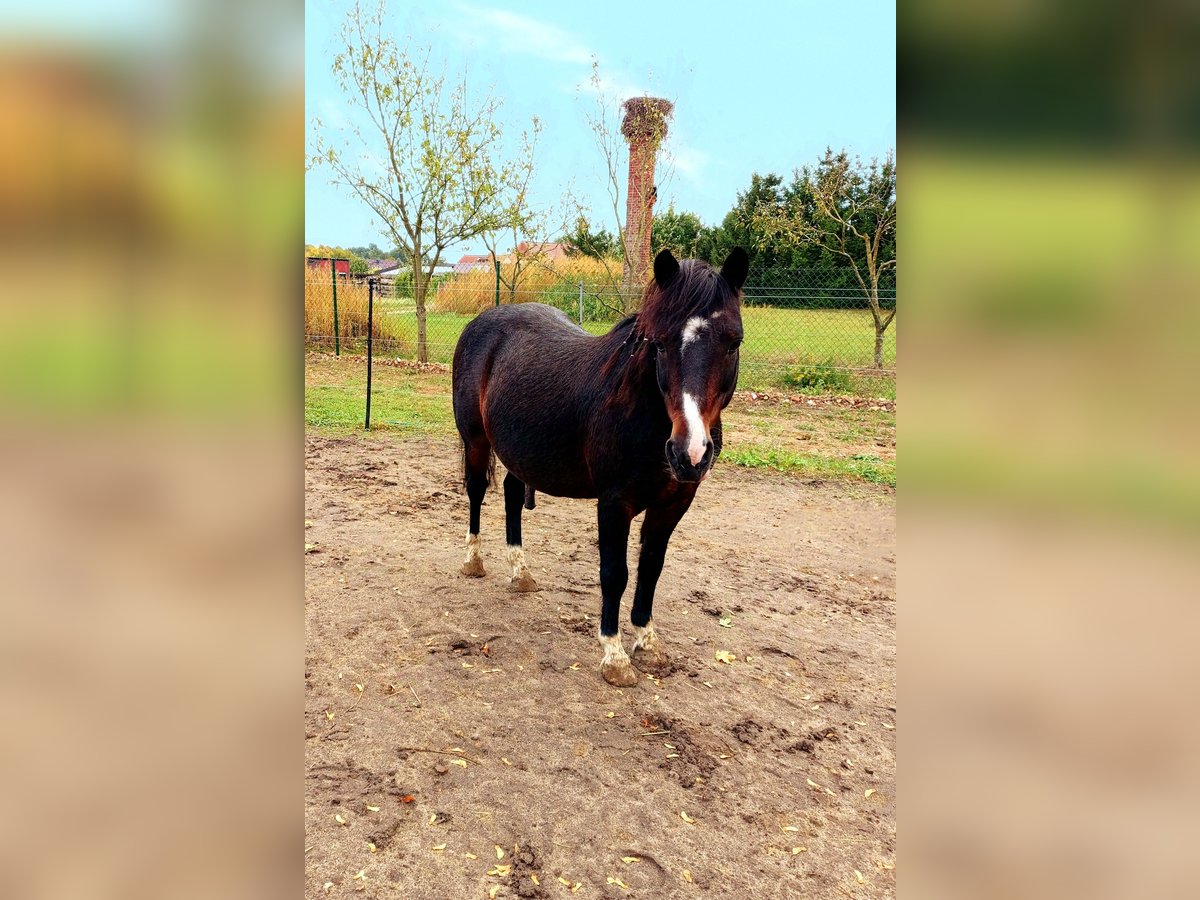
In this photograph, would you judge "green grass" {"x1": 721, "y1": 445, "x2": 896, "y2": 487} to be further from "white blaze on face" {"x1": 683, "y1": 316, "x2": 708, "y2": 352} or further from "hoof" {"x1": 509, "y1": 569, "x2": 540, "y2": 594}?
"white blaze on face" {"x1": 683, "y1": 316, "x2": 708, "y2": 352}

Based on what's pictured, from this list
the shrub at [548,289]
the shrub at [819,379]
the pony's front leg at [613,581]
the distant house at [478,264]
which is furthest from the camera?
the distant house at [478,264]

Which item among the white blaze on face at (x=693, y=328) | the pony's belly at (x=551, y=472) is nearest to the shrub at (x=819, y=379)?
the pony's belly at (x=551, y=472)

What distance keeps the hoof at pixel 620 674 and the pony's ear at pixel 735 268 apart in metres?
1.89

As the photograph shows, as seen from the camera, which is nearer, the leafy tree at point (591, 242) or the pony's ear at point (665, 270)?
the pony's ear at point (665, 270)

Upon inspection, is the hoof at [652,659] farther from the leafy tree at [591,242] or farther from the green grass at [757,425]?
the leafy tree at [591,242]

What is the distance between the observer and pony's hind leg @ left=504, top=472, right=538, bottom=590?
4281 millimetres

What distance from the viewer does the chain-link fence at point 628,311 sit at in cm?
1168
